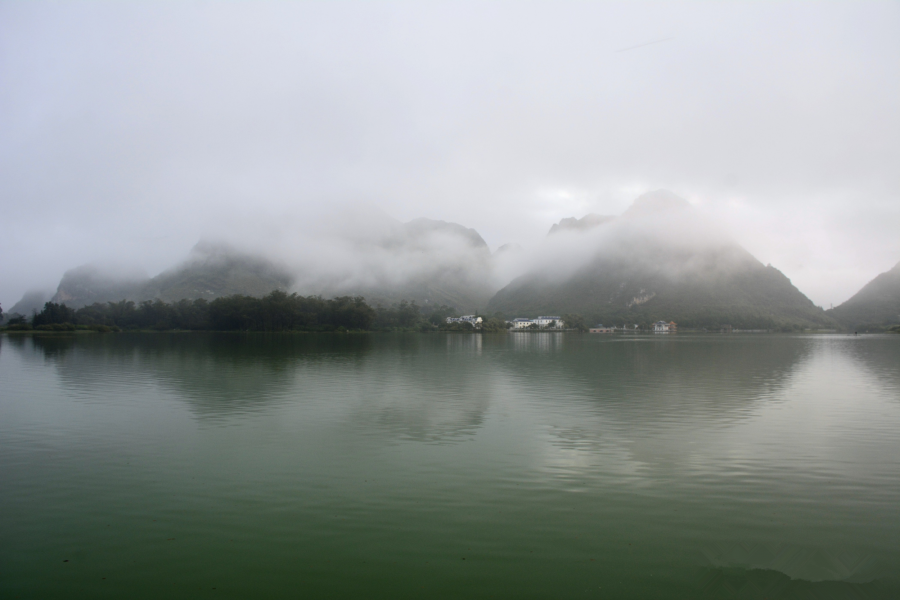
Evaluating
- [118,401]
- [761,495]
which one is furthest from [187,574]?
[118,401]

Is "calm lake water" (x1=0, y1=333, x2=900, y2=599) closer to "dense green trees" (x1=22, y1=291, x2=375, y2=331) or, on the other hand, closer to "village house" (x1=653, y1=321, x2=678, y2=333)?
"dense green trees" (x1=22, y1=291, x2=375, y2=331)

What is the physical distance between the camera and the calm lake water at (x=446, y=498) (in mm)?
6566

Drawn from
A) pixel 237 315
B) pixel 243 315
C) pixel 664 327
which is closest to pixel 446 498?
pixel 243 315

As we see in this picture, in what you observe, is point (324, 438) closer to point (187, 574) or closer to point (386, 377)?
point (187, 574)

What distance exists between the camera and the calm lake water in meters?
6.57

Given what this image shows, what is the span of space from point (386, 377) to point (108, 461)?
19.5m

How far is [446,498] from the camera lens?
9594 mm

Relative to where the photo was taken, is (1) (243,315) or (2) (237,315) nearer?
(1) (243,315)

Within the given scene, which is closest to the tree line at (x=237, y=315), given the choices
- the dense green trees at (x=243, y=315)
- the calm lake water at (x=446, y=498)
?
the dense green trees at (x=243, y=315)

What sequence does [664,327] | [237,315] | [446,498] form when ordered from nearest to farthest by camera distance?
[446,498], [237,315], [664,327]

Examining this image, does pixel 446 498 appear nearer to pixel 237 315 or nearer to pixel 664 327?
pixel 237 315

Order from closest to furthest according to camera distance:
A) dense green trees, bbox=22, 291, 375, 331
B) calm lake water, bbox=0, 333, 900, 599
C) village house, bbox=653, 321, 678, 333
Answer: calm lake water, bbox=0, 333, 900, 599 → dense green trees, bbox=22, 291, 375, 331 → village house, bbox=653, 321, 678, 333

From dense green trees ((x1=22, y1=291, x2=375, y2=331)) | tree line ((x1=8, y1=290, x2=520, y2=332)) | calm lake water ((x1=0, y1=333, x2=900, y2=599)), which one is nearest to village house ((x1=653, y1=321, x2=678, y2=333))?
tree line ((x1=8, y1=290, x2=520, y2=332))

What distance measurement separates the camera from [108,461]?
39.8 ft
